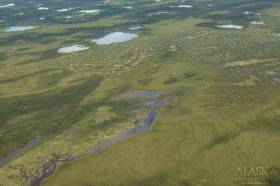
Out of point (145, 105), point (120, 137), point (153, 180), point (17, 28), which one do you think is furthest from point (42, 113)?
point (17, 28)

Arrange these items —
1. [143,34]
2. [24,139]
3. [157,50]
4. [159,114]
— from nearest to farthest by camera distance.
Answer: [24,139] < [159,114] < [157,50] < [143,34]

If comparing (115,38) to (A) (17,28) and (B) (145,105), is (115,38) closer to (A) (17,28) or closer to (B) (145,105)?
(A) (17,28)

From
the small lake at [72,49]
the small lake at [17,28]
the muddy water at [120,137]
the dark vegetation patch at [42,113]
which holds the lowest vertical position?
the small lake at [17,28]

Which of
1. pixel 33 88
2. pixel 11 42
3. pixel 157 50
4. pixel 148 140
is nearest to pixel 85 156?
pixel 148 140

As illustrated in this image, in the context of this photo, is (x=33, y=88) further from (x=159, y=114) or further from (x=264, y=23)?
(x=264, y=23)

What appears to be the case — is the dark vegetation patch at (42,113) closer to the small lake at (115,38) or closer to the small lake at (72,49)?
the small lake at (72,49)


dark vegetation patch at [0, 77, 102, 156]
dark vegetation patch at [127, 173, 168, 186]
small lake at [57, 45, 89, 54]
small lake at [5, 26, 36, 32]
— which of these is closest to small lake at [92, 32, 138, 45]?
small lake at [57, 45, 89, 54]

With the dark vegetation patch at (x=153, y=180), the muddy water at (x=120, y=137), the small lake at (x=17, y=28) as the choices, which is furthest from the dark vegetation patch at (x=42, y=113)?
the small lake at (x=17, y=28)
